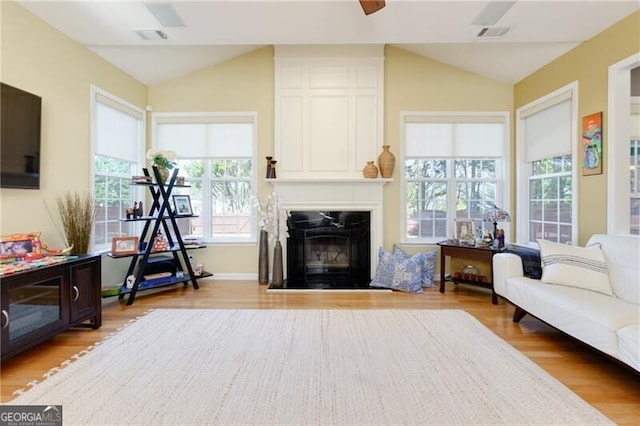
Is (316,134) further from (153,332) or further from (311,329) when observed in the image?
(153,332)

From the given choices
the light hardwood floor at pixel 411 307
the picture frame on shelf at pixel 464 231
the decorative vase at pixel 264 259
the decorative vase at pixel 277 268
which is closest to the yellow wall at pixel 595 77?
the picture frame on shelf at pixel 464 231

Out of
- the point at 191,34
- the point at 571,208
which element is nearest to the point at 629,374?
the point at 571,208

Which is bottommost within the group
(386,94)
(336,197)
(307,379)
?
(307,379)

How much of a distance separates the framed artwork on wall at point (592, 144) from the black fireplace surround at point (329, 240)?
8.22 feet

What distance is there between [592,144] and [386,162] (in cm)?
220

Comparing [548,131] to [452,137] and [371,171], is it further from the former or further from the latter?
[371,171]

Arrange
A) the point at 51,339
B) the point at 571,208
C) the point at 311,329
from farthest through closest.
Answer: the point at 571,208 < the point at 311,329 < the point at 51,339

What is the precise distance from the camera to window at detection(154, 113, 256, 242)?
4605 millimetres

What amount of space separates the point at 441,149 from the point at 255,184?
9.29 feet

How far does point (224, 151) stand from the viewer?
4645mm

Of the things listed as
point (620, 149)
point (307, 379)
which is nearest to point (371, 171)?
point (620, 149)

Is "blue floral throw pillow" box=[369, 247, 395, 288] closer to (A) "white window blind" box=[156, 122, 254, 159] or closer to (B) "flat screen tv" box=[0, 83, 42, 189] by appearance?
(A) "white window blind" box=[156, 122, 254, 159]

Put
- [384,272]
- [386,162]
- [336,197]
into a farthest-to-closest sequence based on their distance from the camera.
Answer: [336,197]
[386,162]
[384,272]

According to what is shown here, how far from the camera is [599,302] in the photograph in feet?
7.48
